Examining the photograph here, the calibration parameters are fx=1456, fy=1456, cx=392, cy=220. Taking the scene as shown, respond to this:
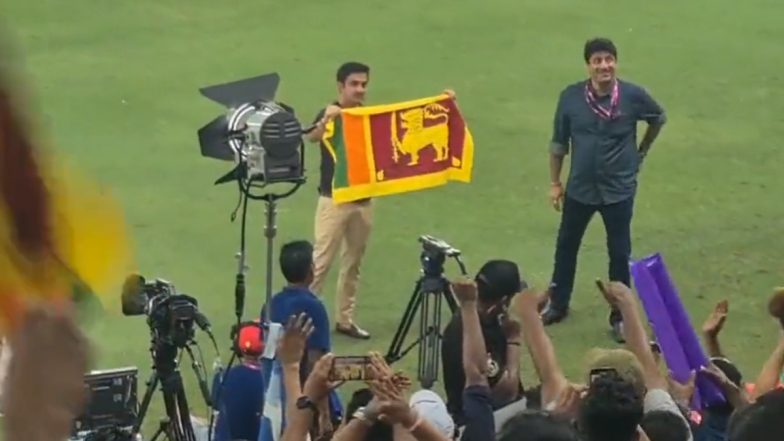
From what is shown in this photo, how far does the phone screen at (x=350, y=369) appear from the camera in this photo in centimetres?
462

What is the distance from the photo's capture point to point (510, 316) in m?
6.55

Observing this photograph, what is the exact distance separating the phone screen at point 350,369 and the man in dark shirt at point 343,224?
4.08 metres

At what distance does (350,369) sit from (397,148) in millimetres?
4540

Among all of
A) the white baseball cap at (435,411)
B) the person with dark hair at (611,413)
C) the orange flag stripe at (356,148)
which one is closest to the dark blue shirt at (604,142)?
the orange flag stripe at (356,148)

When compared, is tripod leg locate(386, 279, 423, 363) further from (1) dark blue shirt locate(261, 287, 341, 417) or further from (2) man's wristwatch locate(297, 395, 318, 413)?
(2) man's wristwatch locate(297, 395, 318, 413)

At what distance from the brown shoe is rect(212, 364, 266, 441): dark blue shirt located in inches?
96.3

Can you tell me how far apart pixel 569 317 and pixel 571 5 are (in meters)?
8.24

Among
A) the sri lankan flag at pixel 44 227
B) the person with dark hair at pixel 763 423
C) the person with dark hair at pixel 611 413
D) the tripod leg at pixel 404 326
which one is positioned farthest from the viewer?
the tripod leg at pixel 404 326

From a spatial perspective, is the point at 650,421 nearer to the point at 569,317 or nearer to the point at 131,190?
the point at 569,317

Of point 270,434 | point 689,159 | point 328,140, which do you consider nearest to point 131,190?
point 328,140

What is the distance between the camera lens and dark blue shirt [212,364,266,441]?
623 centimetres

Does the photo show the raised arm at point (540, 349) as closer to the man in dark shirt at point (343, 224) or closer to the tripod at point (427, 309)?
the tripod at point (427, 309)

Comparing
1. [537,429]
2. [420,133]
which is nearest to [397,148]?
[420,133]

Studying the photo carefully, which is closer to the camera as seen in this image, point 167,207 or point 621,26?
point 167,207
